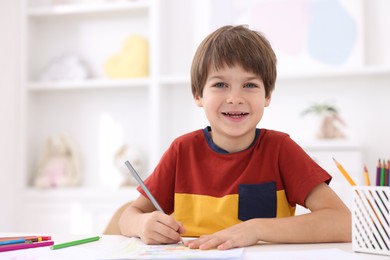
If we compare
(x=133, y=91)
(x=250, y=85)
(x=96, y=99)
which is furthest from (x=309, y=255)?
(x=96, y=99)

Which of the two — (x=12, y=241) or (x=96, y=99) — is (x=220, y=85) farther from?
(x=96, y=99)

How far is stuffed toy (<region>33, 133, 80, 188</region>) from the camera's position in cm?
333

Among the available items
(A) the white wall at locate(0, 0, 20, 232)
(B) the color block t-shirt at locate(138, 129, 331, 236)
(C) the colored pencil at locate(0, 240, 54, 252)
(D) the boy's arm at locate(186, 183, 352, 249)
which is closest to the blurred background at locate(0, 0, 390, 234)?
(A) the white wall at locate(0, 0, 20, 232)

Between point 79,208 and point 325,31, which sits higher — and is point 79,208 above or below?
below

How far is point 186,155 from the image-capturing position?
129 cm

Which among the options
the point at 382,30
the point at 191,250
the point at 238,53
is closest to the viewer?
the point at 191,250

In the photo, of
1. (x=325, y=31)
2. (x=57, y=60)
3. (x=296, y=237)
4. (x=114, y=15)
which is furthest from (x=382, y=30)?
(x=296, y=237)

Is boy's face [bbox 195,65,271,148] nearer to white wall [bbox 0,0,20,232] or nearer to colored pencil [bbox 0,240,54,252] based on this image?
colored pencil [bbox 0,240,54,252]

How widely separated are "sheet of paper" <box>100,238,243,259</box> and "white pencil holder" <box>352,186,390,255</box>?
196 mm

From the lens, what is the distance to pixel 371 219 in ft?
2.81

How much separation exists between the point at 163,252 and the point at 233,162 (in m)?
0.40

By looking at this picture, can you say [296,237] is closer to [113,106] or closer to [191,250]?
[191,250]

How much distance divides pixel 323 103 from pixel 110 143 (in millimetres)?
1351

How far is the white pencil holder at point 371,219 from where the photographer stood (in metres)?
0.84
